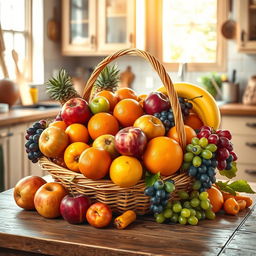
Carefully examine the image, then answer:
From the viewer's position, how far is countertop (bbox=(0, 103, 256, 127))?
3.74m

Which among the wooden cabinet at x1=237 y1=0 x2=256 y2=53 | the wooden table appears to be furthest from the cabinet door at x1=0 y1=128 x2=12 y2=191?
the wooden cabinet at x1=237 y1=0 x2=256 y2=53

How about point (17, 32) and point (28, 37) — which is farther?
point (28, 37)

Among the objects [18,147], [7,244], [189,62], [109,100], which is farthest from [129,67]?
[7,244]

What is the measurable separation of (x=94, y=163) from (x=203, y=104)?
1.64 feet

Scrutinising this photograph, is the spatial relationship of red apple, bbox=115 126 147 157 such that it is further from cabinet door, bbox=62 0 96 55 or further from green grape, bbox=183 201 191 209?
cabinet door, bbox=62 0 96 55

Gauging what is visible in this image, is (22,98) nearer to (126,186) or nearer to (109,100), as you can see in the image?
(109,100)

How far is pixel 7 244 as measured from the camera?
4.82 ft

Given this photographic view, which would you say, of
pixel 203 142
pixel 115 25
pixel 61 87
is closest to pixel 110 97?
pixel 61 87

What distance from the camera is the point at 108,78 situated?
6.29 ft

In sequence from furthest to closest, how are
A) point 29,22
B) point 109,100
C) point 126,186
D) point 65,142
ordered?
1. point 29,22
2. point 109,100
3. point 65,142
4. point 126,186

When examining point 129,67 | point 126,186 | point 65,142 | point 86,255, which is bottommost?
point 86,255

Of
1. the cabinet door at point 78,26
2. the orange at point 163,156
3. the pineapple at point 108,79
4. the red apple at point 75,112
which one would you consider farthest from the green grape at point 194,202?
the cabinet door at point 78,26

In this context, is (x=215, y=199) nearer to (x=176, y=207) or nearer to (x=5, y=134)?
(x=176, y=207)

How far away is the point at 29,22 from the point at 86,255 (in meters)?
4.09
